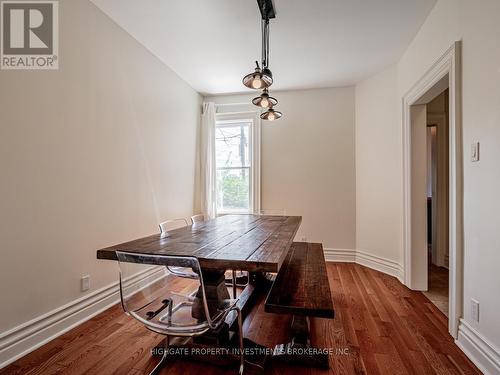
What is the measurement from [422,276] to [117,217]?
3329 mm

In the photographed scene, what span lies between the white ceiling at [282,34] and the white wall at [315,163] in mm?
455

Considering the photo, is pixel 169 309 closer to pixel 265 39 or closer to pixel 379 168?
pixel 265 39

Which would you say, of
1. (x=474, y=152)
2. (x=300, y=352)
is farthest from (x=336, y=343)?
(x=474, y=152)

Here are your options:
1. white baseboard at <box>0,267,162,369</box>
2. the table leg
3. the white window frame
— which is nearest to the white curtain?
the white window frame

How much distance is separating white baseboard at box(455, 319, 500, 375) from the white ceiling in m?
2.63

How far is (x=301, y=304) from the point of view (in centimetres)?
147

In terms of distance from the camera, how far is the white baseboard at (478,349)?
1.46 metres

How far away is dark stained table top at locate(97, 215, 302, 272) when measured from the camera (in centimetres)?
123

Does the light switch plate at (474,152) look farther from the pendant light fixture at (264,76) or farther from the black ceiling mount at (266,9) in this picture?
the black ceiling mount at (266,9)

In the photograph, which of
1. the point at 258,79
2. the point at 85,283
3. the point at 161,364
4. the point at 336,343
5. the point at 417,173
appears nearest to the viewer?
the point at 161,364

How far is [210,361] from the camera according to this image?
1580mm

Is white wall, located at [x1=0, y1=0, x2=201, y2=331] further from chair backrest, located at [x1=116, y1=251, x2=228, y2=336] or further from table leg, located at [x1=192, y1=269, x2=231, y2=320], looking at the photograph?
table leg, located at [x1=192, y1=269, x2=231, y2=320]

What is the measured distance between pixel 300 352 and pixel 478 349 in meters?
1.13

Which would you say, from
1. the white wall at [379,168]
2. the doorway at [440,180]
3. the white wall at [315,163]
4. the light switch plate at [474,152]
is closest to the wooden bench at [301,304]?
the light switch plate at [474,152]
